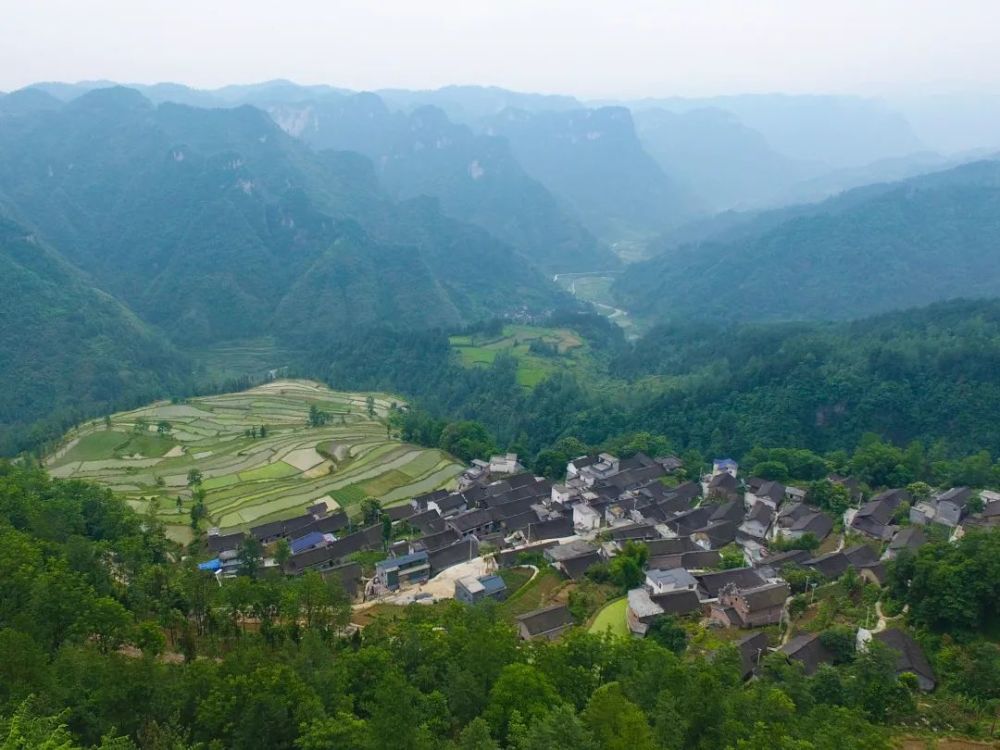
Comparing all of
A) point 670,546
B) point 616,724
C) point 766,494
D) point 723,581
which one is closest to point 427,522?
point 670,546

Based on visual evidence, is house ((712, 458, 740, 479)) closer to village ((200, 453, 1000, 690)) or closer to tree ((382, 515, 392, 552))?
village ((200, 453, 1000, 690))

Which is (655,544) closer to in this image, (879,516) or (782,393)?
(879,516)

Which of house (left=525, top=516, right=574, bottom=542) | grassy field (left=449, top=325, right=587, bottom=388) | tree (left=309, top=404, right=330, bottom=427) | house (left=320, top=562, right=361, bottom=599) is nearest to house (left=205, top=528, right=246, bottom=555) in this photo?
house (left=320, top=562, right=361, bottom=599)

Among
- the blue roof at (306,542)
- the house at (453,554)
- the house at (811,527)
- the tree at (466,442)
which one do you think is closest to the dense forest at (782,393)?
the tree at (466,442)

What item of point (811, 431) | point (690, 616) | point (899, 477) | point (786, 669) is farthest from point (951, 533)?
point (811, 431)

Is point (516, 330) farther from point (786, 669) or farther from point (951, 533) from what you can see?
point (786, 669)

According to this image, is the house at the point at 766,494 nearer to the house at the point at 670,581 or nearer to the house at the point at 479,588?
the house at the point at 670,581
